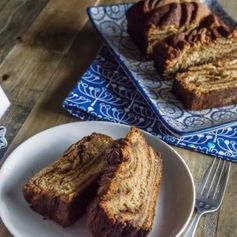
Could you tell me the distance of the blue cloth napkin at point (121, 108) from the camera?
1298 millimetres

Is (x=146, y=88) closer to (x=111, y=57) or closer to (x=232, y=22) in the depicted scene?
(x=111, y=57)

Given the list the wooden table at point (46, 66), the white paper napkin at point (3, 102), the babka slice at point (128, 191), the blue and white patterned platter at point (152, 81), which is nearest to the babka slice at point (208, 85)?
the blue and white patterned platter at point (152, 81)

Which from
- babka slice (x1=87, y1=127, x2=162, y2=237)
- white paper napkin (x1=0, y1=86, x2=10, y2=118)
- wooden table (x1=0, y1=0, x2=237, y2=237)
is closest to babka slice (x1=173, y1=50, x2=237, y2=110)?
wooden table (x1=0, y1=0, x2=237, y2=237)

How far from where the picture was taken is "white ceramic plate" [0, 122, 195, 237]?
1024mm

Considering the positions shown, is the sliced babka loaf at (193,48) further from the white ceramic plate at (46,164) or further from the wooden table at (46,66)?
the white ceramic plate at (46,164)

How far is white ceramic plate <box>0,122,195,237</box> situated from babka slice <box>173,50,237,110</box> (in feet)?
0.81

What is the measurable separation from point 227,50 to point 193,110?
0.98 ft

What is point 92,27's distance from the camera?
1782 mm

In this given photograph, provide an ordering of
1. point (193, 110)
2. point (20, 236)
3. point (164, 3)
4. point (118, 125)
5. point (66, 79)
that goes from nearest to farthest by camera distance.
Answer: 1. point (20, 236)
2. point (118, 125)
3. point (193, 110)
4. point (66, 79)
5. point (164, 3)

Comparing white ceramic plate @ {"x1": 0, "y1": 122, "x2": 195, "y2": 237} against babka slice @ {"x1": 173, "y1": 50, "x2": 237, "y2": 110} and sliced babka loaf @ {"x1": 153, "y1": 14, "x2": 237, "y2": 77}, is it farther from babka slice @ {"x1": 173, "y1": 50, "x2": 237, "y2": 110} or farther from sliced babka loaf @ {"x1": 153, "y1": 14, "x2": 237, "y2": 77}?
sliced babka loaf @ {"x1": 153, "y1": 14, "x2": 237, "y2": 77}

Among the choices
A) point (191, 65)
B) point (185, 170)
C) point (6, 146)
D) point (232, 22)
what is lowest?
point (232, 22)

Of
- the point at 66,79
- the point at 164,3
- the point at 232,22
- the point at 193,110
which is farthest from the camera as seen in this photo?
the point at 232,22

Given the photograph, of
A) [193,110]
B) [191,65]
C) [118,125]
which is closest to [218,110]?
[193,110]

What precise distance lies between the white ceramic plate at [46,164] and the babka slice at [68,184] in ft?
0.10
